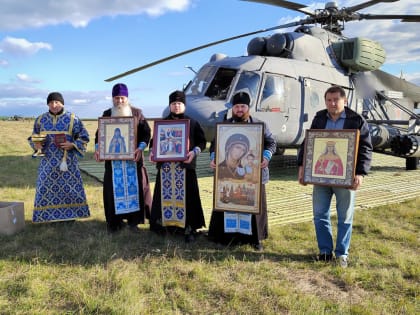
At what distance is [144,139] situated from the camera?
4805 millimetres

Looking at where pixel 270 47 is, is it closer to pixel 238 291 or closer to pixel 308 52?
pixel 308 52

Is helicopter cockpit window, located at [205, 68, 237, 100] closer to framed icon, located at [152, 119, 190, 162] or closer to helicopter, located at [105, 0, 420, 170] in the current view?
helicopter, located at [105, 0, 420, 170]

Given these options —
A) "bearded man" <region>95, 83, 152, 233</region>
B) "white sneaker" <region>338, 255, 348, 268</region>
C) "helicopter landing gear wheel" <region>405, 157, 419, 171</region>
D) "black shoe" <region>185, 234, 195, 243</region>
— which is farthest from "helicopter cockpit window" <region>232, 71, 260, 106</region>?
"helicopter landing gear wheel" <region>405, 157, 419, 171</region>

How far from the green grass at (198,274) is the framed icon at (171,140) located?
100 cm

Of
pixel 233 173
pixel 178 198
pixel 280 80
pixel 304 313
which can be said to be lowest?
pixel 304 313

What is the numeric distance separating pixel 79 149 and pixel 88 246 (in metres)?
1.35

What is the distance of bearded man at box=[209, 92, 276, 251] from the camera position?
407 cm

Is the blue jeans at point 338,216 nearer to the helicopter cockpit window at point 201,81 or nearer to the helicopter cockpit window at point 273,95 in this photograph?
the helicopter cockpit window at point 273,95

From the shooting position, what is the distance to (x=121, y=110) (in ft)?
15.5

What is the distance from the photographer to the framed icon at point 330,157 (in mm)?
3551

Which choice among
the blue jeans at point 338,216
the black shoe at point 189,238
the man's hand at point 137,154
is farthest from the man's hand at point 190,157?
the blue jeans at point 338,216

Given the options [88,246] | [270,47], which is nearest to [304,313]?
[88,246]

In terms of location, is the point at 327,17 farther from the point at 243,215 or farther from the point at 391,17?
the point at 243,215

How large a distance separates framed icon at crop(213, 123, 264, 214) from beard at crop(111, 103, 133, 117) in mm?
1325
